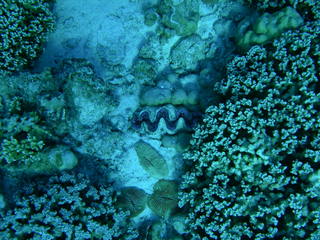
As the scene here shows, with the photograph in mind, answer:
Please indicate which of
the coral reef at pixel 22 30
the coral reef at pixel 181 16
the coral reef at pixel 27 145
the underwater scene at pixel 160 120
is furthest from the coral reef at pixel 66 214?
the coral reef at pixel 181 16

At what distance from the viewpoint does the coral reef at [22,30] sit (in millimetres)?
4043

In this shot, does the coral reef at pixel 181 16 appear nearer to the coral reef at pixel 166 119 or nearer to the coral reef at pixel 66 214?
the coral reef at pixel 166 119

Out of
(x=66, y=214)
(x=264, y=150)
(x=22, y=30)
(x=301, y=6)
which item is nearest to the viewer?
(x=264, y=150)

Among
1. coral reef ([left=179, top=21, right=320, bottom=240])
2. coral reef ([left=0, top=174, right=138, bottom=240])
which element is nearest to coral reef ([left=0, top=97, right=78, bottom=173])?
coral reef ([left=0, top=174, right=138, bottom=240])

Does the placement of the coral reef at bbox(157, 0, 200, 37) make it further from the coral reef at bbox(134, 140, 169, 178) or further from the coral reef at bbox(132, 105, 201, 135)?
the coral reef at bbox(134, 140, 169, 178)

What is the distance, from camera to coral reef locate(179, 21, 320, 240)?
3.15 meters

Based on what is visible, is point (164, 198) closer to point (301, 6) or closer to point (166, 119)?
point (166, 119)

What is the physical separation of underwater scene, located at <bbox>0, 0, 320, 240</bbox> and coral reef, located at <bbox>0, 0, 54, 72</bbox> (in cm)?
2

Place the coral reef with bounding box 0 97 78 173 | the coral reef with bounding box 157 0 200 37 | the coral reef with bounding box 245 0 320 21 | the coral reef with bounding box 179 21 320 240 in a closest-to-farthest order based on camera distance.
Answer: the coral reef with bounding box 179 21 320 240
the coral reef with bounding box 245 0 320 21
the coral reef with bounding box 0 97 78 173
the coral reef with bounding box 157 0 200 37

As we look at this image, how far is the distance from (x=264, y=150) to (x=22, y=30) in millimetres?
4486

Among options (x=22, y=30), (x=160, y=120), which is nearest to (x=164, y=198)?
(x=160, y=120)

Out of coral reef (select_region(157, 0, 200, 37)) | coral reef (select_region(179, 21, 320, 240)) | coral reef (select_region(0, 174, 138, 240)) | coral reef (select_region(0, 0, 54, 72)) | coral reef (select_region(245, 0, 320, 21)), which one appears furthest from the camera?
coral reef (select_region(157, 0, 200, 37))

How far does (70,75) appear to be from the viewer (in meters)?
4.09

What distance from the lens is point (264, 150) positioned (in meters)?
→ 3.36
